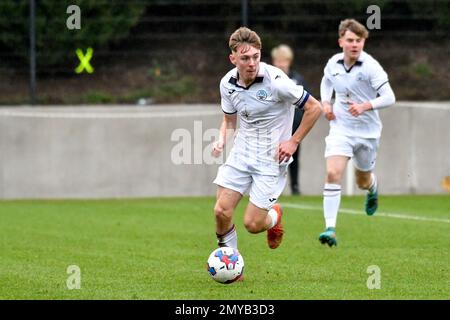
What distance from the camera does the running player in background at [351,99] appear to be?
484 inches

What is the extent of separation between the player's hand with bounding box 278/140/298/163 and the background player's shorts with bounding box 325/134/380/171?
2985 millimetres

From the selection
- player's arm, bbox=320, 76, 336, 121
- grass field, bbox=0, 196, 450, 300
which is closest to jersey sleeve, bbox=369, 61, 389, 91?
player's arm, bbox=320, 76, 336, 121

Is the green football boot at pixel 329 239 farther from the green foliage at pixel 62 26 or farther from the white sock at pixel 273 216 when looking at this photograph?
the green foliage at pixel 62 26

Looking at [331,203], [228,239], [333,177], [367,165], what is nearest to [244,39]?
[228,239]

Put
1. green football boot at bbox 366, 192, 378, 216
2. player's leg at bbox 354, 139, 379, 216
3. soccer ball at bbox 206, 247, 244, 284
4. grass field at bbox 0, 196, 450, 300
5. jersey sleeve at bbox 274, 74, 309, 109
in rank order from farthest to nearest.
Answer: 1. green football boot at bbox 366, 192, 378, 216
2. player's leg at bbox 354, 139, 379, 216
3. jersey sleeve at bbox 274, 74, 309, 109
4. soccer ball at bbox 206, 247, 244, 284
5. grass field at bbox 0, 196, 450, 300

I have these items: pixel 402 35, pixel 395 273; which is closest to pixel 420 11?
pixel 402 35

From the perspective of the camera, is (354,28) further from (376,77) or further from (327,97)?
(327,97)

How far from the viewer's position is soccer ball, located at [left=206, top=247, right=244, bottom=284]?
897cm

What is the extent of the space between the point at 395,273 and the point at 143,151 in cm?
995

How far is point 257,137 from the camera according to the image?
9.78 m

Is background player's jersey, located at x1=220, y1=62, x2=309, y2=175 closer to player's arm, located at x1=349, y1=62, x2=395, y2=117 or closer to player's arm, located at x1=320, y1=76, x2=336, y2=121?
player's arm, located at x1=349, y1=62, x2=395, y2=117

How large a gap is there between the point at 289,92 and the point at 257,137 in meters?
0.53

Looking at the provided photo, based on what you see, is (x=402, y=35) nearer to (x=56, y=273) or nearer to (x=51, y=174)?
(x=51, y=174)

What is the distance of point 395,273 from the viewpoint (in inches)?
376
